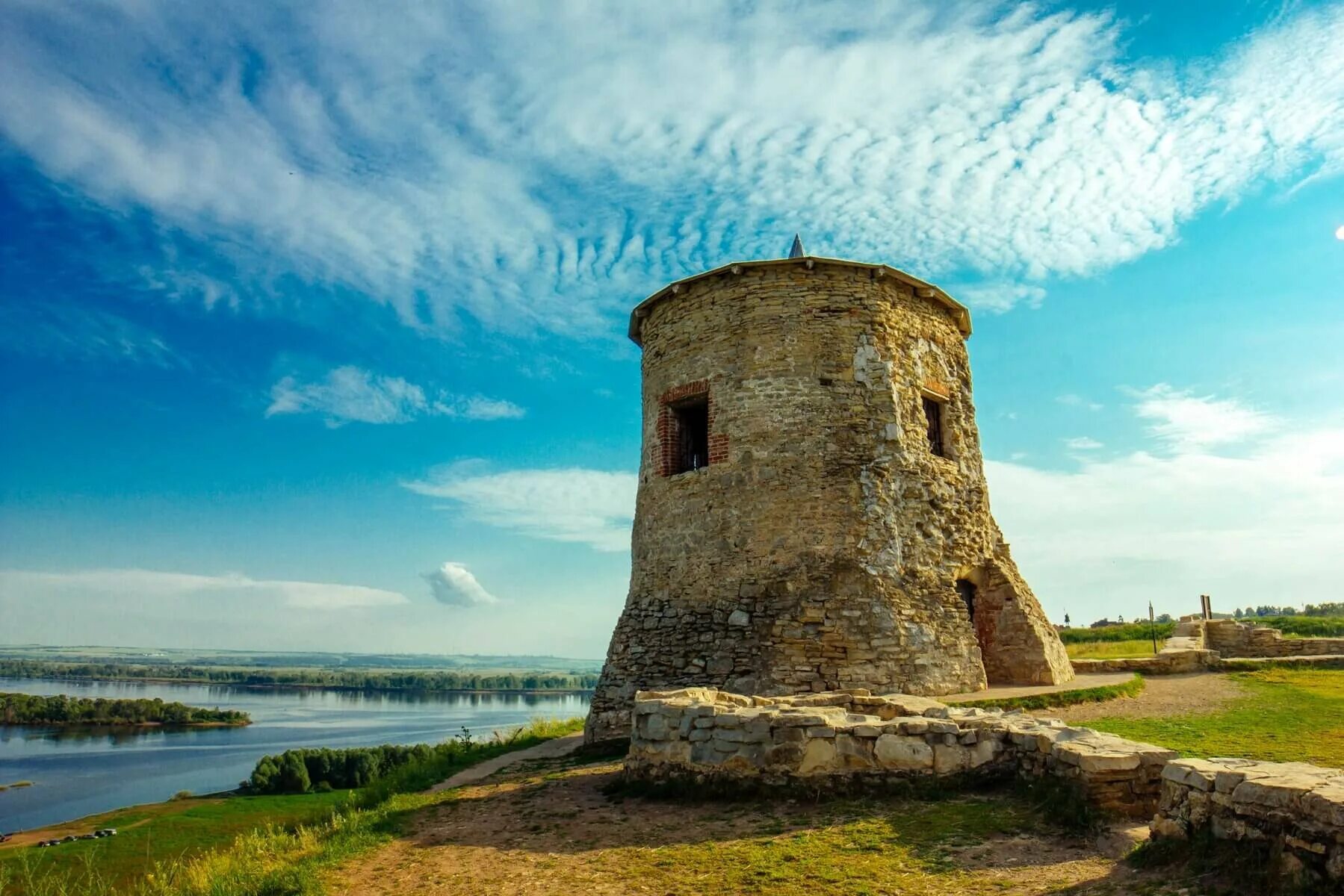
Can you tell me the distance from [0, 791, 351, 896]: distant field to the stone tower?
6.70m

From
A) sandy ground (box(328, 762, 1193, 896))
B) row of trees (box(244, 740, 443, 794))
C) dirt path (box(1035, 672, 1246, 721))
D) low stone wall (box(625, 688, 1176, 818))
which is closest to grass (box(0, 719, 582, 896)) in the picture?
sandy ground (box(328, 762, 1193, 896))

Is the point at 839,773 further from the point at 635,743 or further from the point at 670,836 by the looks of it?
the point at 635,743

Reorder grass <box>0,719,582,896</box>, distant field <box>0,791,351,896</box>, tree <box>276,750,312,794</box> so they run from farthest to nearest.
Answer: tree <box>276,750,312,794</box>, distant field <box>0,791,351,896</box>, grass <box>0,719,582,896</box>

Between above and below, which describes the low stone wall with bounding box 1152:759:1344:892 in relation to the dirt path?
above

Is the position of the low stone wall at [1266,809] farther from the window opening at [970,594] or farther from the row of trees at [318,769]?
the row of trees at [318,769]

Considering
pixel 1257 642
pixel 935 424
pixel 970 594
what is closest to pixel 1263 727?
pixel 970 594

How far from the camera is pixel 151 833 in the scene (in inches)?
645

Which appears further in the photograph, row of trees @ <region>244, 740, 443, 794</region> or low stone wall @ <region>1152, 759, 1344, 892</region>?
row of trees @ <region>244, 740, 443, 794</region>

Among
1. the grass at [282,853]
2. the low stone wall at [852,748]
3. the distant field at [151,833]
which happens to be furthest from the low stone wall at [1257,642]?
the distant field at [151,833]

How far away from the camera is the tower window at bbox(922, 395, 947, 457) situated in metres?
13.7

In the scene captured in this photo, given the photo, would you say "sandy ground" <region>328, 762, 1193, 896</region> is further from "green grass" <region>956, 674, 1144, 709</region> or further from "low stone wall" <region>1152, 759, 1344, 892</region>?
"green grass" <region>956, 674, 1144, 709</region>

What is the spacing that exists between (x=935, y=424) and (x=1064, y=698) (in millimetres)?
5066

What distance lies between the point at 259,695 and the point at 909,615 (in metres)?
161

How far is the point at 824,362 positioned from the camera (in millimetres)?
12336
